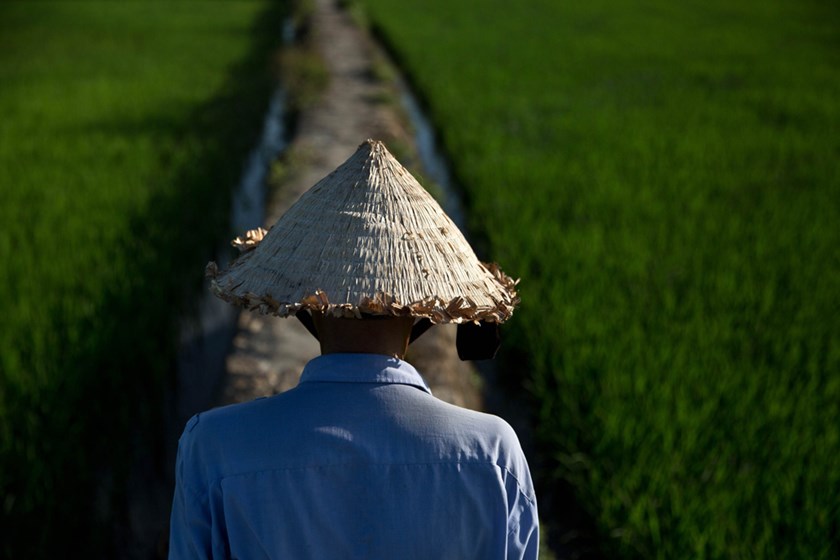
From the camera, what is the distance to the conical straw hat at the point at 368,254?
1.04 m

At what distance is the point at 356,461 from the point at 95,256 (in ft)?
10.2

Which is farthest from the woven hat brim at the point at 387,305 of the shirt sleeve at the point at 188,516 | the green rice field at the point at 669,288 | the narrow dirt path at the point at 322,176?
the narrow dirt path at the point at 322,176

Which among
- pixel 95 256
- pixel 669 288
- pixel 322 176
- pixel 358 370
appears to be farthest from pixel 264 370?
pixel 322 176

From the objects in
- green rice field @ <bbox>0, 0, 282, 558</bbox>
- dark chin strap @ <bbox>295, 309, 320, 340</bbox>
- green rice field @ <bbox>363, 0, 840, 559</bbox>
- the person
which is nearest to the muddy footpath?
green rice field @ <bbox>0, 0, 282, 558</bbox>

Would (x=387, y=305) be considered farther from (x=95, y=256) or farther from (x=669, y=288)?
(x=95, y=256)

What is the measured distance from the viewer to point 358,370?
0.95 m

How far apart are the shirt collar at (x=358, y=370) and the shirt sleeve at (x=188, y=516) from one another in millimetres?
156

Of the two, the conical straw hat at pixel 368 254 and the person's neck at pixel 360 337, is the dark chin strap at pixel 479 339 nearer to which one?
the conical straw hat at pixel 368 254

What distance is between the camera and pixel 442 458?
917 mm

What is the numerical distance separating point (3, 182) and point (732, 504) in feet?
14.0

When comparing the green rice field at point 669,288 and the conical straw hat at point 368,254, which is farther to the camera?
the green rice field at point 669,288

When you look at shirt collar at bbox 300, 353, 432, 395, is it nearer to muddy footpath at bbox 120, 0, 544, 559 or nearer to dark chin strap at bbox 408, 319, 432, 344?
dark chin strap at bbox 408, 319, 432, 344

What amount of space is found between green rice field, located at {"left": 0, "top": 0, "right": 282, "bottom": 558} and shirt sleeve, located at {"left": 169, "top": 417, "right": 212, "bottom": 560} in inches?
52.1

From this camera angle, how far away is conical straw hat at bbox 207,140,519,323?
3.41 feet
